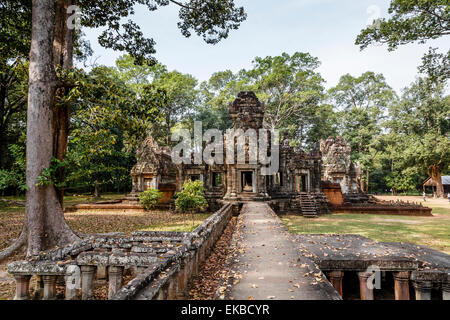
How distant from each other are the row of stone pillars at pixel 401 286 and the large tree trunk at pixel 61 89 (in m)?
7.26

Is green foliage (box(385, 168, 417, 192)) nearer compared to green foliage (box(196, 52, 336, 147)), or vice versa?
green foliage (box(196, 52, 336, 147))

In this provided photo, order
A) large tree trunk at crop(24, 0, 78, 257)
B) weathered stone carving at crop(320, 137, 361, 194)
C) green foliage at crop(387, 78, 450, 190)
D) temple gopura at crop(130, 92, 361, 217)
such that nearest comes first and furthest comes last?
large tree trunk at crop(24, 0, 78, 257), temple gopura at crop(130, 92, 361, 217), weathered stone carving at crop(320, 137, 361, 194), green foliage at crop(387, 78, 450, 190)

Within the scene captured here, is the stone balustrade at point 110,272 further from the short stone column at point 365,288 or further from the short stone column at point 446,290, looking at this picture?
the short stone column at point 446,290

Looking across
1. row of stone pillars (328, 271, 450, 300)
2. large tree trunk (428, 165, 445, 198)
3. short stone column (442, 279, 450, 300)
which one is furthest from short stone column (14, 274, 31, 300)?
large tree trunk (428, 165, 445, 198)

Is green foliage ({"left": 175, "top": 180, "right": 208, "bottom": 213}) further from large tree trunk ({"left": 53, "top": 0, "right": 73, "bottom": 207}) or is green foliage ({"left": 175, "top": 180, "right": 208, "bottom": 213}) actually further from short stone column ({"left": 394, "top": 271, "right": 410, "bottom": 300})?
short stone column ({"left": 394, "top": 271, "right": 410, "bottom": 300})

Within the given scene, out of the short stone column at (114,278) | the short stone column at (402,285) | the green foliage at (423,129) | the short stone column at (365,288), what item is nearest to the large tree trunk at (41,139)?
the short stone column at (114,278)

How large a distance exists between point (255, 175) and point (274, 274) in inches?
481

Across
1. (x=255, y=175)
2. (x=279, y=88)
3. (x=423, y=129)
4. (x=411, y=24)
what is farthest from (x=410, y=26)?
(x=423, y=129)

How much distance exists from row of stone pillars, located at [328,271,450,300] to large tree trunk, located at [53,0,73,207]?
23.8 ft

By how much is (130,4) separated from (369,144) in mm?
35245

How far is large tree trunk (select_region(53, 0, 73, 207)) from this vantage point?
645 cm

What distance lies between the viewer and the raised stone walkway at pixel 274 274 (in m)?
3.22

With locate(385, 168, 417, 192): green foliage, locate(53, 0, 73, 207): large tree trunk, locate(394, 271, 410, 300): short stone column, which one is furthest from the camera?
locate(385, 168, 417, 192): green foliage
